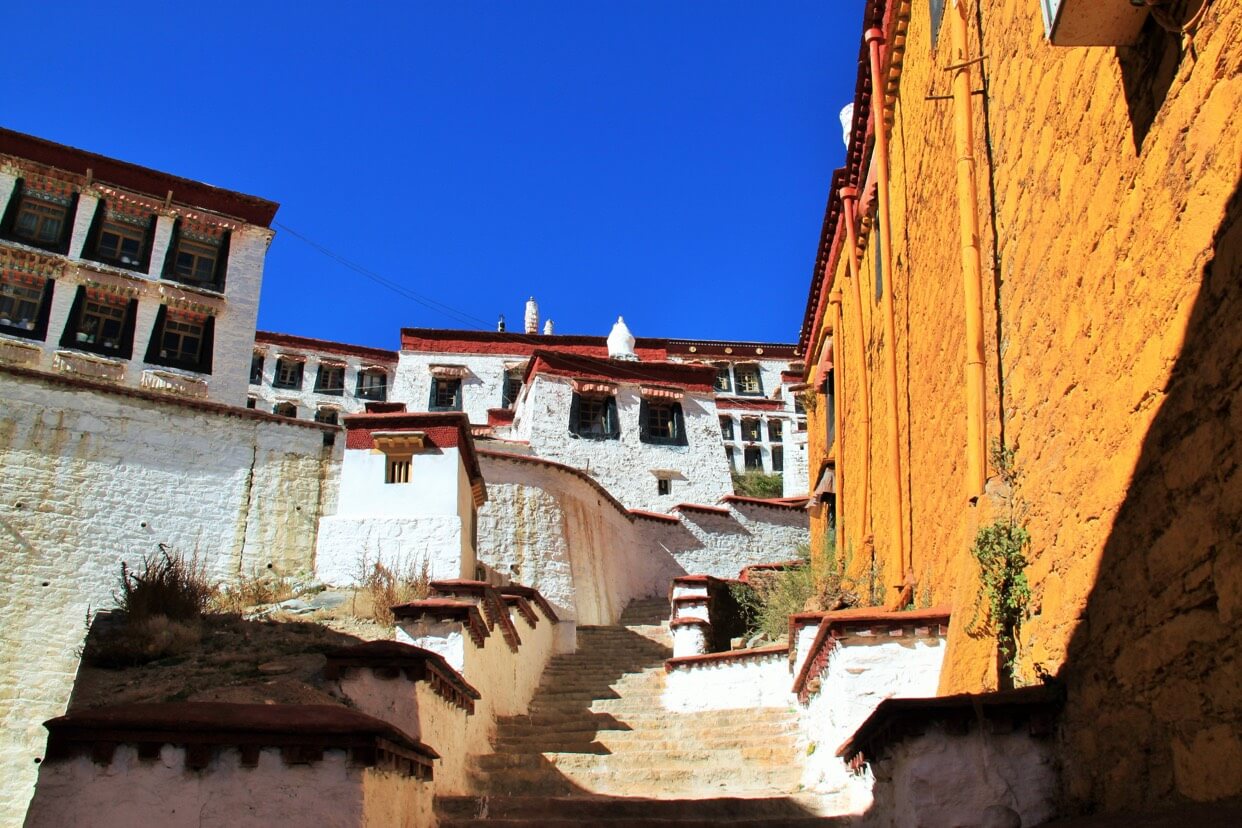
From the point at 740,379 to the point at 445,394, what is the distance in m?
13.2

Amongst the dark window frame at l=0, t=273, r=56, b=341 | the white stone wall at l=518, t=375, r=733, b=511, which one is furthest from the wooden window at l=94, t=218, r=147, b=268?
the white stone wall at l=518, t=375, r=733, b=511

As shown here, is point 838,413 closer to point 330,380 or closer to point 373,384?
point 373,384

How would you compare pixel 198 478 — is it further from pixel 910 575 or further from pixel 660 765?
pixel 910 575

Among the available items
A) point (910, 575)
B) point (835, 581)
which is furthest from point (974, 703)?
point (835, 581)

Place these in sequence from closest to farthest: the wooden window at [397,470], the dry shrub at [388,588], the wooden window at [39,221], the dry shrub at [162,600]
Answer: the dry shrub at [162,600] → the dry shrub at [388,588] → the wooden window at [397,470] → the wooden window at [39,221]

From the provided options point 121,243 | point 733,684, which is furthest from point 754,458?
point 733,684

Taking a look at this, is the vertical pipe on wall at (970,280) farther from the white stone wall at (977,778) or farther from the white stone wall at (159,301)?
the white stone wall at (159,301)

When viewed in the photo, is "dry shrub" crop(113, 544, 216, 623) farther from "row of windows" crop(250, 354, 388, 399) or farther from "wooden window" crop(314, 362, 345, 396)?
"wooden window" crop(314, 362, 345, 396)

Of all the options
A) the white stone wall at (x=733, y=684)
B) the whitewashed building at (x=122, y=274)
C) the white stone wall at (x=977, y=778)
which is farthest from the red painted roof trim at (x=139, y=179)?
the white stone wall at (x=977, y=778)

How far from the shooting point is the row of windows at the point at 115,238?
2462cm

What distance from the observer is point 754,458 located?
42281 mm

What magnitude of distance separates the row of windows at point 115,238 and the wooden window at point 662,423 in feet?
39.2

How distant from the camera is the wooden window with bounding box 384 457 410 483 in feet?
53.8

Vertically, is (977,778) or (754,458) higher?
(754,458)
